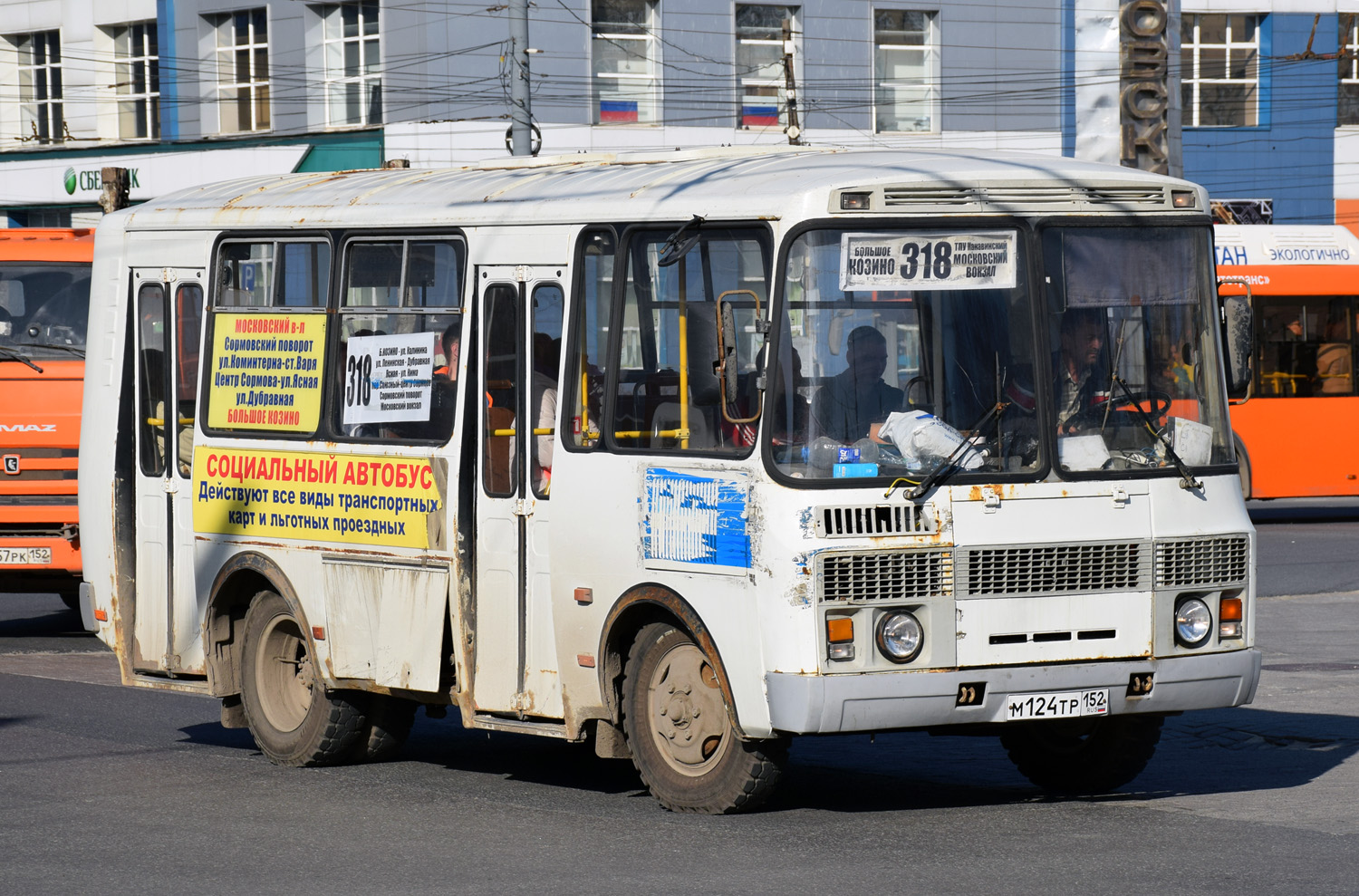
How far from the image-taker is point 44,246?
16.0 metres

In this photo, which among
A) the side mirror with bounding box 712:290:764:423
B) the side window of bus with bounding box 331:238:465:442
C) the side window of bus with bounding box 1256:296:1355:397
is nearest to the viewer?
the side mirror with bounding box 712:290:764:423

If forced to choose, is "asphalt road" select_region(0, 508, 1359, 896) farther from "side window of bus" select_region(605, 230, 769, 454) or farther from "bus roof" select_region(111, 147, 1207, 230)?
"bus roof" select_region(111, 147, 1207, 230)

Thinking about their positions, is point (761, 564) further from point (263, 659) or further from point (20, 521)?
point (20, 521)

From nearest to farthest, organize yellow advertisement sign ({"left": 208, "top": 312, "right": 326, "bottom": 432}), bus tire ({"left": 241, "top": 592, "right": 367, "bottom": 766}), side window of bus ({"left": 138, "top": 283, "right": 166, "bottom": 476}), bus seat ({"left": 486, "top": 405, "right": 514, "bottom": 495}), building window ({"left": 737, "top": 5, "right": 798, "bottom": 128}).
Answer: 1. bus seat ({"left": 486, "top": 405, "right": 514, "bottom": 495})
2. yellow advertisement sign ({"left": 208, "top": 312, "right": 326, "bottom": 432})
3. bus tire ({"left": 241, "top": 592, "right": 367, "bottom": 766})
4. side window of bus ({"left": 138, "top": 283, "right": 166, "bottom": 476})
5. building window ({"left": 737, "top": 5, "right": 798, "bottom": 128})

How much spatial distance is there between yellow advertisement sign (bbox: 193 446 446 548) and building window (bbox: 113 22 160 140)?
102ft

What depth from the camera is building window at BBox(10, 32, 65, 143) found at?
41.9 meters

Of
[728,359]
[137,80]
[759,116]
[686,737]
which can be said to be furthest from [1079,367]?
[137,80]

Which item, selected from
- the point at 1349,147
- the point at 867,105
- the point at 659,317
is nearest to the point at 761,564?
the point at 659,317

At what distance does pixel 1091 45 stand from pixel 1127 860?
972 cm

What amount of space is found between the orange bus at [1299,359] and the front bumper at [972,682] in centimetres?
1587

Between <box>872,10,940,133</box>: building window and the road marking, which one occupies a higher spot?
<box>872,10,940,133</box>: building window

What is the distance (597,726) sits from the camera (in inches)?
346

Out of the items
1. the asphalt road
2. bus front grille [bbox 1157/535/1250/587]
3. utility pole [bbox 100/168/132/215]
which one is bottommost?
the asphalt road

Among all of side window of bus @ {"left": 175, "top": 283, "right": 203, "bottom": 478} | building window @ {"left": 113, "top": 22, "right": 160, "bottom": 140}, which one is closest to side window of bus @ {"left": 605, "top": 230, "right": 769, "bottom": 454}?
side window of bus @ {"left": 175, "top": 283, "right": 203, "bottom": 478}
